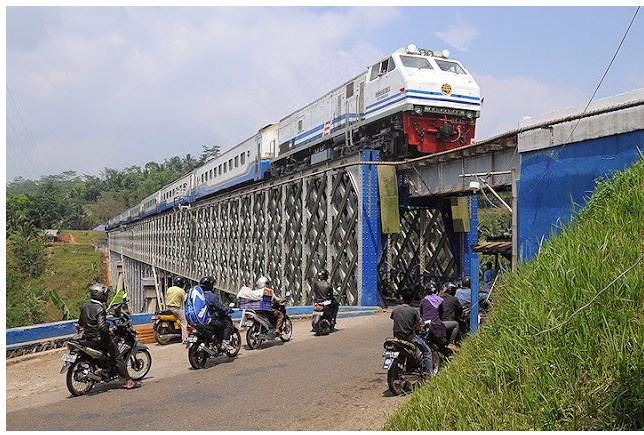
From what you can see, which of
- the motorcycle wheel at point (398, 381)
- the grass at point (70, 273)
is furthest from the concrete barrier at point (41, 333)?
the grass at point (70, 273)

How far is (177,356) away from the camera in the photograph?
10164 mm

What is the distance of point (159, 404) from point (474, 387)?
3979 mm

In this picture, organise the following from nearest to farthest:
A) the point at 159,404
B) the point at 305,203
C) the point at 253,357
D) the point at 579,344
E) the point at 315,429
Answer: the point at 579,344, the point at 315,429, the point at 159,404, the point at 253,357, the point at 305,203

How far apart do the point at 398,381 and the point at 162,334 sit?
6566mm

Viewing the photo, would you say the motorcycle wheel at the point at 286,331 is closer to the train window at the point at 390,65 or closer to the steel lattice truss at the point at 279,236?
the steel lattice truss at the point at 279,236

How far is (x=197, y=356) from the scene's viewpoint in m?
8.86

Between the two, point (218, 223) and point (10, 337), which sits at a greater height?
point (218, 223)

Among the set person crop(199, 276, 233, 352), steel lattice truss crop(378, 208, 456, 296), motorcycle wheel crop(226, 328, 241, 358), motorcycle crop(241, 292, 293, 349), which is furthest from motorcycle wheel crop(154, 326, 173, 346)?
steel lattice truss crop(378, 208, 456, 296)

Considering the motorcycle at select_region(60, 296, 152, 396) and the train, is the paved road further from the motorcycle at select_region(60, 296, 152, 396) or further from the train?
the train

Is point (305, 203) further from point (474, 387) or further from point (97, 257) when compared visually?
point (97, 257)

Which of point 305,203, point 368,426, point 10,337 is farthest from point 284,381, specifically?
point 305,203

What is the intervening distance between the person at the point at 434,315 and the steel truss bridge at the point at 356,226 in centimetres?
474

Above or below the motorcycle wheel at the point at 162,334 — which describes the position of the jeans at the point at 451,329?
above

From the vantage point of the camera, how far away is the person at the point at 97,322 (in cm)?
721
